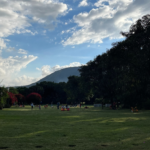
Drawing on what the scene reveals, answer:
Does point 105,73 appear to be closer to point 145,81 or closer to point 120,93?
point 120,93

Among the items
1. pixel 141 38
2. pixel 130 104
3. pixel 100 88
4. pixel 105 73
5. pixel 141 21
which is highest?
pixel 141 21

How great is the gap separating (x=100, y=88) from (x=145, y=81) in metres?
17.5

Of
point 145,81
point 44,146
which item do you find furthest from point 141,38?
point 44,146

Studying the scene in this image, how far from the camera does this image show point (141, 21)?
30359 millimetres

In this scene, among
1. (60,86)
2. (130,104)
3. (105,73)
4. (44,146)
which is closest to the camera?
(44,146)

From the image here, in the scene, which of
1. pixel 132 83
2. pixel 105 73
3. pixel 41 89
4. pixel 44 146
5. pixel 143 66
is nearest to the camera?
pixel 44 146

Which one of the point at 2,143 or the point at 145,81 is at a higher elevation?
the point at 145,81

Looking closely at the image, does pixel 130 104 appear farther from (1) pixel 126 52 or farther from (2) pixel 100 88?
(1) pixel 126 52

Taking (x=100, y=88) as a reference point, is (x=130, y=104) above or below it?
below

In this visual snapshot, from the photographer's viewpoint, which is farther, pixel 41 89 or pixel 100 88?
pixel 41 89

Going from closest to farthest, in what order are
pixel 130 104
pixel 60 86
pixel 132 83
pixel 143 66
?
1. pixel 143 66
2. pixel 132 83
3. pixel 130 104
4. pixel 60 86

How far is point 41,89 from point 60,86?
11922mm

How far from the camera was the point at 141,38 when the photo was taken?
29.2m

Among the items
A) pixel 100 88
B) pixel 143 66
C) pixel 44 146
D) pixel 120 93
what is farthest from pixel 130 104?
pixel 44 146
